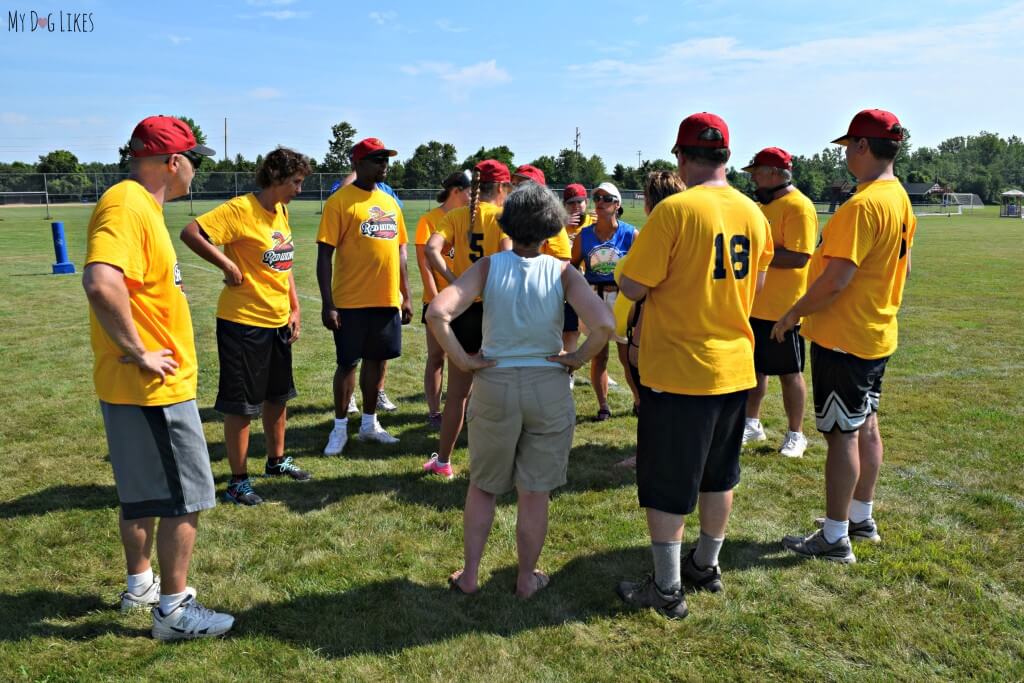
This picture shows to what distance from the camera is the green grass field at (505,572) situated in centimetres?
313

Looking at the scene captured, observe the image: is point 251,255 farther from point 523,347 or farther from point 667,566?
point 667,566

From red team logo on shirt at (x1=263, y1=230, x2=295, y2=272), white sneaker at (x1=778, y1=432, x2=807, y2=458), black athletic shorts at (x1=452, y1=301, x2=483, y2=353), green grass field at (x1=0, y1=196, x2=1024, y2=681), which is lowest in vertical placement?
green grass field at (x1=0, y1=196, x2=1024, y2=681)

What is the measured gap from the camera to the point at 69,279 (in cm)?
1482

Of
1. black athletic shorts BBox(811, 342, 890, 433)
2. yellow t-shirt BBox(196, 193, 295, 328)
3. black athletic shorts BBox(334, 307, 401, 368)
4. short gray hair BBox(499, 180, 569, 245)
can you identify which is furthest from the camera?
black athletic shorts BBox(334, 307, 401, 368)

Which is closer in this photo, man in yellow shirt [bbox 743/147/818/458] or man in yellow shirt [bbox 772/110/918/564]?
man in yellow shirt [bbox 772/110/918/564]

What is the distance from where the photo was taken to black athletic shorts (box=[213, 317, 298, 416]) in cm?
454

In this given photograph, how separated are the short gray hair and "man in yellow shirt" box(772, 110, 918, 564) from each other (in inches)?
58.8

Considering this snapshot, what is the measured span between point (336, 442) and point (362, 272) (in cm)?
135

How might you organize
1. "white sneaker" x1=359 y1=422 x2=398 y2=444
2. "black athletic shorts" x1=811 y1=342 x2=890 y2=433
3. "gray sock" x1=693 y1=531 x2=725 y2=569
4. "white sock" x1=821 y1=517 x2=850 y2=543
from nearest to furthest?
"gray sock" x1=693 y1=531 x2=725 y2=569 → "black athletic shorts" x1=811 y1=342 x2=890 y2=433 → "white sock" x1=821 y1=517 x2=850 y2=543 → "white sneaker" x1=359 y1=422 x2=398 y2=444

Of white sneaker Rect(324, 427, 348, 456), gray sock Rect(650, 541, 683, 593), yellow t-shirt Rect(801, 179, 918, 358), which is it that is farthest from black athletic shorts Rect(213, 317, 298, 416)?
yellow t-shirt Rect(801, 179, 918, 358)

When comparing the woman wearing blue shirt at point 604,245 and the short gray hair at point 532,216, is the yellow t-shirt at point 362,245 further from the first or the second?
the short gray hair at point 532,216

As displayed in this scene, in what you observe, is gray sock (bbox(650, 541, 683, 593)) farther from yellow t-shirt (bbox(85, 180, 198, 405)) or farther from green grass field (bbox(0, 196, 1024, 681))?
yellow t-shirt (bbox(85, 180, 198, 405))

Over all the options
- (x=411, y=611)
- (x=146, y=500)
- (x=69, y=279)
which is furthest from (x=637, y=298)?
(x=69, y=279)

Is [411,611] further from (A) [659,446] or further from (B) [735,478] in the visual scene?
(B) [735,478]
